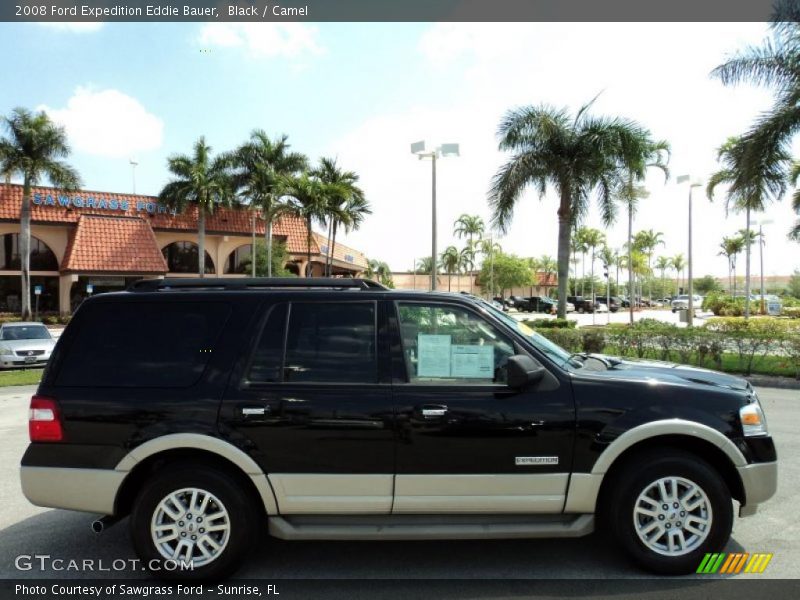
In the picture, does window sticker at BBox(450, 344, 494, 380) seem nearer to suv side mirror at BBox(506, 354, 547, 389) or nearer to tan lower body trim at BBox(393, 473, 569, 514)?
suv side mirror at BBox(506, 354, 547, 389)

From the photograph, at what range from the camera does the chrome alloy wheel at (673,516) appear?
375 cm

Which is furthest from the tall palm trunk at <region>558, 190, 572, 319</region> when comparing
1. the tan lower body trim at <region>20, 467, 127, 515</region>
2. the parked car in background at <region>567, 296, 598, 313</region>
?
the parked car in background at <region>567, 296, 598, 313</region>

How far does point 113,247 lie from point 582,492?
130 ft

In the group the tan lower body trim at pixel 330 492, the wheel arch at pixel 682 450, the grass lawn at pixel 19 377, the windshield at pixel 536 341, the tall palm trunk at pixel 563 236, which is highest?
the tall palm trunk at pixel 563 236

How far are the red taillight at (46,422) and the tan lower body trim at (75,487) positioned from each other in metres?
0.20

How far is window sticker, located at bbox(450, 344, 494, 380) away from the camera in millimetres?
3892

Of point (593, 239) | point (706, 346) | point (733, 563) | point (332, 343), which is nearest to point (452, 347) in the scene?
point (332, 343)

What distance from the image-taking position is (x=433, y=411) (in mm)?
3725

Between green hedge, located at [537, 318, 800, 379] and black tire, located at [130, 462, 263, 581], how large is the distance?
1194cm

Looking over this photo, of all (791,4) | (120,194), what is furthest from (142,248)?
(791,4)

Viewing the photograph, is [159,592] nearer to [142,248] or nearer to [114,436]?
[114,436]

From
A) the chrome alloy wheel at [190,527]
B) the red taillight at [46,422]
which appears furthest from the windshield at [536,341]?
the red taillight at [46,422]

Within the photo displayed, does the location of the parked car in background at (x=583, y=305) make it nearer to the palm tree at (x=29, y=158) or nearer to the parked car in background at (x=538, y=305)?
the parked car in background at (x=538, y=305)

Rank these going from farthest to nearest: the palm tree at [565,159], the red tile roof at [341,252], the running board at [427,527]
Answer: the red tile roof at [341,252]
the palm tree at [565,159]
the running board at [427,527]
